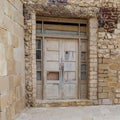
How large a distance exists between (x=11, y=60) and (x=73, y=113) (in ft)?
6.23

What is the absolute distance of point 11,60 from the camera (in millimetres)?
3926

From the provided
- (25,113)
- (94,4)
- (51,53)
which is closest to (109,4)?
(94,4)

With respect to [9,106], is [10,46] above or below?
above

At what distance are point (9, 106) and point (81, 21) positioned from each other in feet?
10.4

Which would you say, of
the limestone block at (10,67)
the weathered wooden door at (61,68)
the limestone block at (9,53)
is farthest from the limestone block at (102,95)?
the limestone block at (9,53)

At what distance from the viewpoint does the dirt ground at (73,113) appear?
429 cm

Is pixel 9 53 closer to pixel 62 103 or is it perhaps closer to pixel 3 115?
pixel 3 115

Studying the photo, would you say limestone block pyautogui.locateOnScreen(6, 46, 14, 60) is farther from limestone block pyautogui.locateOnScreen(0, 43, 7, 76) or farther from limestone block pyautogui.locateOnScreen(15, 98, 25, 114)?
limestone block pyautogui.locateOnScreen(15, 98, 25, 114)

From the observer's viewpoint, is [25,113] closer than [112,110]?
Yes

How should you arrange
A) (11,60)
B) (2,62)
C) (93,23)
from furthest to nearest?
(93,23)
(11,60)
(2,62)

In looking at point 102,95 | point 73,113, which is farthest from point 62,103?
point 102,95

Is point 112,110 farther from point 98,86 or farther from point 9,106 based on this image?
point 9,106

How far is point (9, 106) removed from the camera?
3.73 m

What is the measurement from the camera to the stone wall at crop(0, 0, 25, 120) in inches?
134
